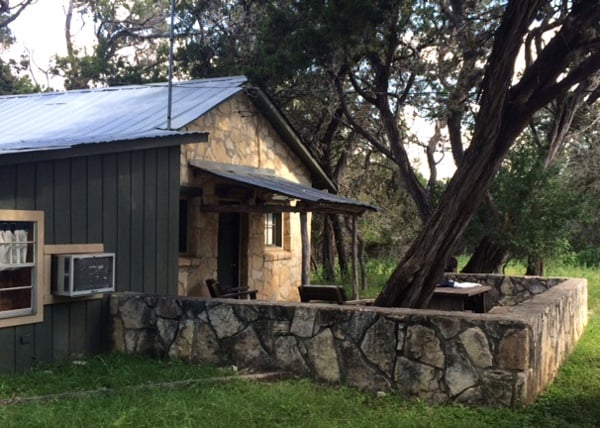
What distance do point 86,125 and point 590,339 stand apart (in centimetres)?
869

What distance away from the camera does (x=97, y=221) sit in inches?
308

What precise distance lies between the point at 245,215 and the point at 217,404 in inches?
305

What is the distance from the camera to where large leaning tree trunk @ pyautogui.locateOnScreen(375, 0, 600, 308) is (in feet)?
26.3

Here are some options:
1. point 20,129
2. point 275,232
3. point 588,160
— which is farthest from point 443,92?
point 20,129

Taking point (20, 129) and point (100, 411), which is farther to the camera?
point (20, 129)

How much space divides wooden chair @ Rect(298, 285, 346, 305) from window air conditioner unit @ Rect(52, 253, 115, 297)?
330cm

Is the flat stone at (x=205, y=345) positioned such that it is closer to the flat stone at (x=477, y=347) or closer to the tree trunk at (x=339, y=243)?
the flat stone at (x=477, y=347)

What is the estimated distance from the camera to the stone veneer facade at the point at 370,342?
6.04 meters

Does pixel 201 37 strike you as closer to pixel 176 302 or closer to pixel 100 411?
pixel 176 302

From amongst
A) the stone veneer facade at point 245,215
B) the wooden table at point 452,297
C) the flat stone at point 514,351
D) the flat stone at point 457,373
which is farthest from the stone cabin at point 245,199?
the flat stone at point 514,351

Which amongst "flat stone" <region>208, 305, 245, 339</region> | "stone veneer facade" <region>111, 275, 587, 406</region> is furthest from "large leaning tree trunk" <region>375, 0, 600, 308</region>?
"flat stone" <region>208, 305, 245, 339</region>

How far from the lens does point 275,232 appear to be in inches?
583

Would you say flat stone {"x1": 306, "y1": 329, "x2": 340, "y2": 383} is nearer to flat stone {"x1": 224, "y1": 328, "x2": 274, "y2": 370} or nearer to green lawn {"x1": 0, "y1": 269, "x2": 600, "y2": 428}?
green lawn {"x1": 0, "y1": 269, "x2": 600, "y2": 428}

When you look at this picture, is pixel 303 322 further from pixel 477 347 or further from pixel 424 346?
pixel 477 347
